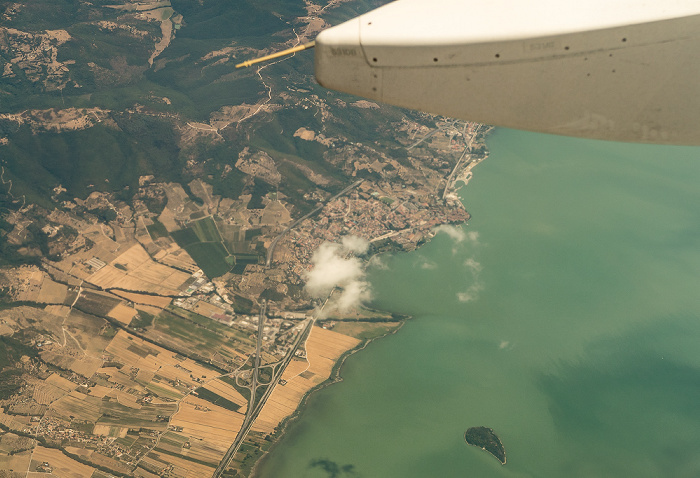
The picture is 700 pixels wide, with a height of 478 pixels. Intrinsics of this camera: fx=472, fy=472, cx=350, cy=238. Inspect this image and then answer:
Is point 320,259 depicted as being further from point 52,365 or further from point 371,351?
point 52,365

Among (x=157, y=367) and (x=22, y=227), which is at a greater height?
(x=22, y=227)

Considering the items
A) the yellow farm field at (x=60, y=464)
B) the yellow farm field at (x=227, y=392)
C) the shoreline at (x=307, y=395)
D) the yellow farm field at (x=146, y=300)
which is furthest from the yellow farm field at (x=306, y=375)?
the yellow farm field at (x=146, y=300)

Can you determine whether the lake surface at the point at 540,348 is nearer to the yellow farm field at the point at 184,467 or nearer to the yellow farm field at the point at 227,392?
the yellow farm field at the point at 184,467

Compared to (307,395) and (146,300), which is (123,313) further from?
(307,395)

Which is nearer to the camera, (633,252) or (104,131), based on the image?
(633,252)

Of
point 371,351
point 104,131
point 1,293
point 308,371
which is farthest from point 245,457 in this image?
point 104,131

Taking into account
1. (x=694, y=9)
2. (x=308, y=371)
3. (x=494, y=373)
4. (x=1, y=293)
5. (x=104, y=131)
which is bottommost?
(x=494, y=373)
